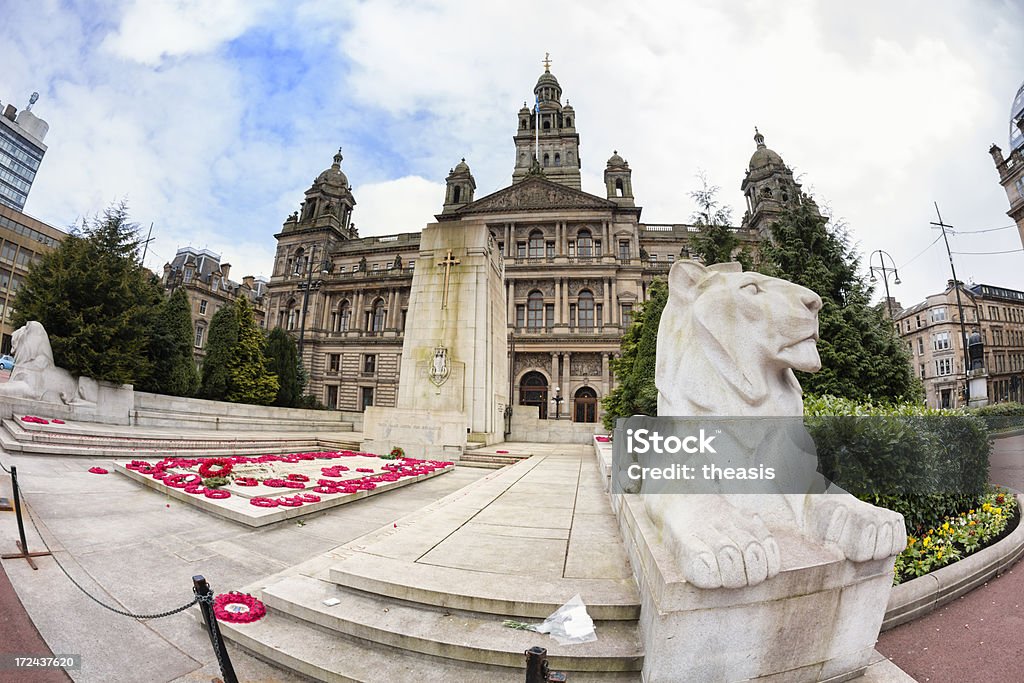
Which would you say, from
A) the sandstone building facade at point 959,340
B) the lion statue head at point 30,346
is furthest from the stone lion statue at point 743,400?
the sandstone building facade at point 959,340

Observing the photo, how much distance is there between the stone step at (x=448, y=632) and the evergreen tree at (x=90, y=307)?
1477 cm

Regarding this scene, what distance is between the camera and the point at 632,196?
125 ft

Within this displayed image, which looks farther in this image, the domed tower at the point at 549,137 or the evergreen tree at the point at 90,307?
the domed tower at the point at 549,137

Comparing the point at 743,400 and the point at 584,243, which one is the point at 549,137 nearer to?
the point at 584,243

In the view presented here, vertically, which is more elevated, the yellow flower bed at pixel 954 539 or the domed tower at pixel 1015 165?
the domed tower at pixel 1015 165

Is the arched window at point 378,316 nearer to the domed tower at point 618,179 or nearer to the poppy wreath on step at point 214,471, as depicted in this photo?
the domed tower at point 618,179

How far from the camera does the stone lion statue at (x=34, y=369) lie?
11.4 m

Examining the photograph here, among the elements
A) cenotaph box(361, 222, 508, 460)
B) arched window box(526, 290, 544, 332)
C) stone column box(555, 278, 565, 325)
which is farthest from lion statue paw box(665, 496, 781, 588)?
arched window box(526, 290, 544, 332)

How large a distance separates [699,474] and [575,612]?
1144 mm

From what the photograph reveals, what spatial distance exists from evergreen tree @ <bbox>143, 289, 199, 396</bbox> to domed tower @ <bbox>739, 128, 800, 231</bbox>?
41.2m

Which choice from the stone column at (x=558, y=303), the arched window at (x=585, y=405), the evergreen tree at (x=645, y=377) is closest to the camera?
the evergreen tree at (x=645, y=377)

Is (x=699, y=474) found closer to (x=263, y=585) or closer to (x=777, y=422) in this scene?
(x=777, y=422)

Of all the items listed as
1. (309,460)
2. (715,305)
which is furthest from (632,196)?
(715,305)

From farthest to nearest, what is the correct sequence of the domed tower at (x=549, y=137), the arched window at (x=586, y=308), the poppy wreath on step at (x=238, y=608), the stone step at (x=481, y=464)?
1. the domed tower at (x=549, y=137)
2. the arched window at (x=586, y=308)
3. the stone step at (x=481, y=464)
4. the poppy wreath on step at (x=238, y=608)
